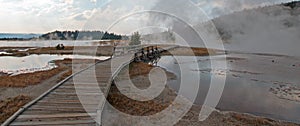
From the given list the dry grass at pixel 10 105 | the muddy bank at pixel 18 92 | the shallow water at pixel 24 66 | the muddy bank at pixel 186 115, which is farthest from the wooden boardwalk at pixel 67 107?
the shallow water at pixel 24 66

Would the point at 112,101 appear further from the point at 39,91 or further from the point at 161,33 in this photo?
the point at 161,33

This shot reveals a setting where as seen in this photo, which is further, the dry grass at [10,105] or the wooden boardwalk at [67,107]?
the dry grass at [10,105]

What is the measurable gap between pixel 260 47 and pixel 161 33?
137 ft

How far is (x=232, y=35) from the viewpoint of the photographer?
335ft

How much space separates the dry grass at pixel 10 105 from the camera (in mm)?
7707

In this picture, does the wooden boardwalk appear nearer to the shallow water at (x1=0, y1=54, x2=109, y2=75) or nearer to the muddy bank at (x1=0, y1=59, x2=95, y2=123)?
the muddy bank at (x1=0, y1=59, x2=95, y2=123)

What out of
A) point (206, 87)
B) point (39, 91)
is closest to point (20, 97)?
point (39, 91)

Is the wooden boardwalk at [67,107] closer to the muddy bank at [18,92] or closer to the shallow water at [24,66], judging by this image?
the muddy bank at [18,92]

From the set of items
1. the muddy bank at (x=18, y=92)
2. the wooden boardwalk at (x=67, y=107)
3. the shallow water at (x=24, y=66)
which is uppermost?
the wooden boardwalk at (x=67, y=107)

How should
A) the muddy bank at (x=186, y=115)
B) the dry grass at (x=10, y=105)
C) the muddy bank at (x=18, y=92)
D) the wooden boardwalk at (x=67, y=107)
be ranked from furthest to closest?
the muddy bank at (x=186, y=115), the muddy bank at (x=18, y=92), the dry grass at (x=10, y=105), the wooden boardwalk at (x=67, y=107)

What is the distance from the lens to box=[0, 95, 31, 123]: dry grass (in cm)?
771

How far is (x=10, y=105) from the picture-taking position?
29.3ft

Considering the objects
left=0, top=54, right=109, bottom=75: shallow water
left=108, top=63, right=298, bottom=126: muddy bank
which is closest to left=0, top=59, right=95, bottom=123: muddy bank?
left=108, top=63, right=298, bottom=126: muddy bank

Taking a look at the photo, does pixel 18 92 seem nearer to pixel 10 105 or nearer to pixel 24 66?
pixel 10 105
